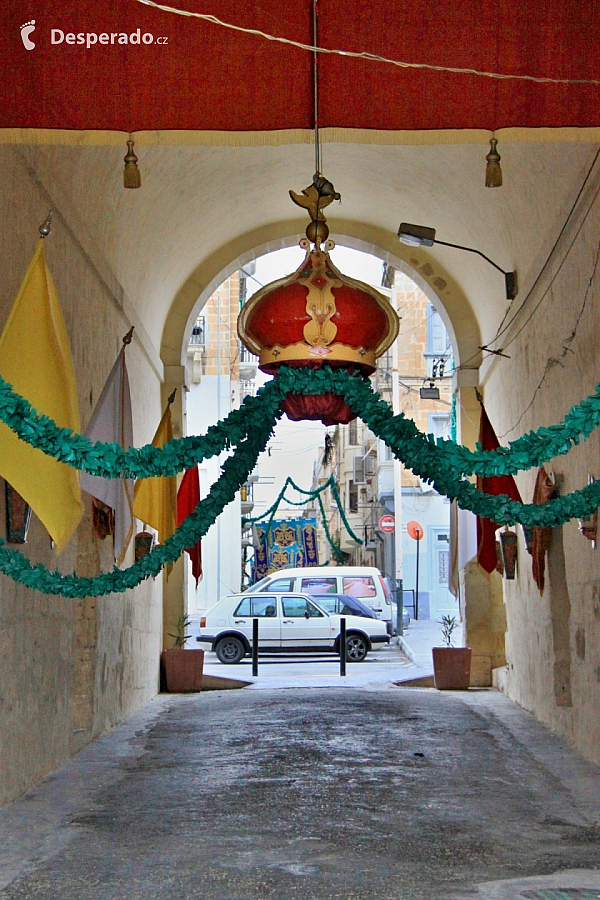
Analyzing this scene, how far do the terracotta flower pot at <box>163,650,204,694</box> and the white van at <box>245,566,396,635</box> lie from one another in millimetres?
7401

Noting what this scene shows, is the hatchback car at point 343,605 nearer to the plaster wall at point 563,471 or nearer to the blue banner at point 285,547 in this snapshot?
→ the blue banner at point 285,547

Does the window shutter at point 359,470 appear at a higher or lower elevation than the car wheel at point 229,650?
higher

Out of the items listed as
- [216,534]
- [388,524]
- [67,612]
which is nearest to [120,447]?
[67,612]

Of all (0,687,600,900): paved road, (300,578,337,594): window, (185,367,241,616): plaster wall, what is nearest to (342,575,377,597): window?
(300,578,337,594): window

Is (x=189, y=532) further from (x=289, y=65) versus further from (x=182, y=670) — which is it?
(x=182, y=670)

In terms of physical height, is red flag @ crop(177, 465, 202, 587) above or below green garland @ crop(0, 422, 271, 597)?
above

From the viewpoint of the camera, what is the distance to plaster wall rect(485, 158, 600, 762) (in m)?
6.89

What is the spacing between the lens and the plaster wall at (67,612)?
5.85 metres

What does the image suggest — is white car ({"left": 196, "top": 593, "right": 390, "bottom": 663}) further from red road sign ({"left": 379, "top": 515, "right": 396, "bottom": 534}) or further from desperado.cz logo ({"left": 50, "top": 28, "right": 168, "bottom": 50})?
desperado.cz logo ({"left": 50, "top": 28, "right": 168, "bottom": 50})

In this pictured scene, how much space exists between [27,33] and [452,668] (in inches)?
343

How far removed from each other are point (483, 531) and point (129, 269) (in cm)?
413

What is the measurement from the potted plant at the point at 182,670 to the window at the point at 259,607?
5762 mm

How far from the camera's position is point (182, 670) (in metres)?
11.9

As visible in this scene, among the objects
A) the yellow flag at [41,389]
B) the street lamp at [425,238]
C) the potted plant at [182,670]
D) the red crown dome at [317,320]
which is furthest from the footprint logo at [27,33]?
the potted plant at [182,670]
